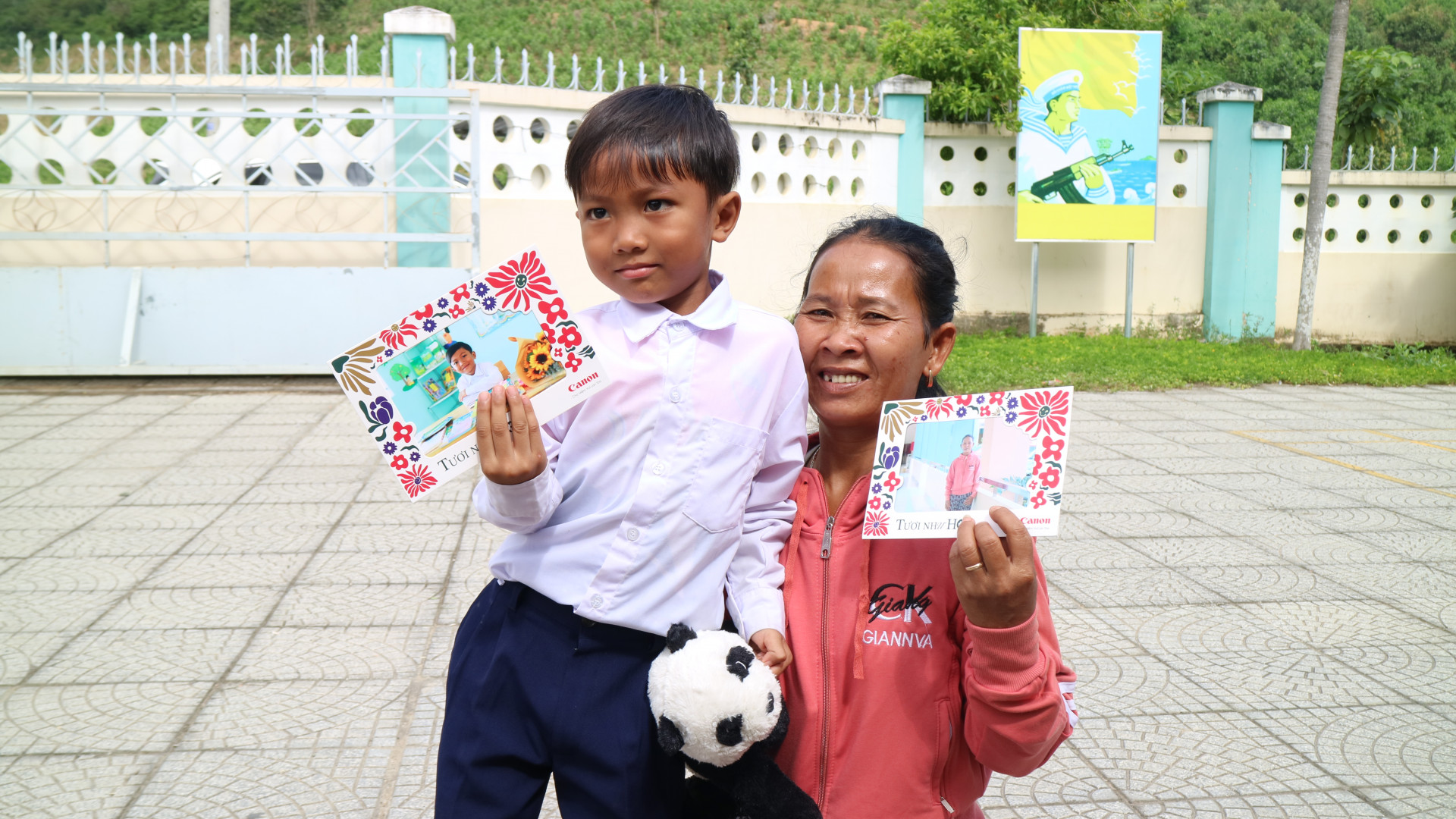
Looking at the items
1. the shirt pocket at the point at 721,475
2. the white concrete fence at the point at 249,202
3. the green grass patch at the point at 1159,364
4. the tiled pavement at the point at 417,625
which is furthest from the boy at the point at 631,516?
the white concrete fence at the point at 249,202

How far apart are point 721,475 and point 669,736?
35 cm

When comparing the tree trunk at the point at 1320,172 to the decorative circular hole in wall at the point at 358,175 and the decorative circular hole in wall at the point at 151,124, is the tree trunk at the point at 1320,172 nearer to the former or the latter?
the decorative circular hole in wall at the point at 358,175

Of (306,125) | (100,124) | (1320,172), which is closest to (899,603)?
(306,125)

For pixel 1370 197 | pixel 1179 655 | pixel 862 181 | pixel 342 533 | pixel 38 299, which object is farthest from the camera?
pixel 1370 197

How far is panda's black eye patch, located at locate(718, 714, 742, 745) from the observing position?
4.45ft

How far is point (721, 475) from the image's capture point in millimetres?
1491

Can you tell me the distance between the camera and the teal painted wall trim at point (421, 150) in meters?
7.76

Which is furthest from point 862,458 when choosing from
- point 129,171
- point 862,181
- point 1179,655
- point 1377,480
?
point 862,181

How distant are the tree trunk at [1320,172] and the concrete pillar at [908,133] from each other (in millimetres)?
3576

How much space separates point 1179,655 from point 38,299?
762cm

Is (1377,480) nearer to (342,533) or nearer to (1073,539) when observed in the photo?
(1073,539)

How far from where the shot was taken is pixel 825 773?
1450 mm

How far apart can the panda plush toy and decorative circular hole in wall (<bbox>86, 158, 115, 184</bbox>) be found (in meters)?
7.68

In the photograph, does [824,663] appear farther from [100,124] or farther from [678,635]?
[100,124]
